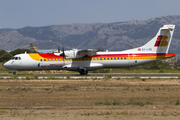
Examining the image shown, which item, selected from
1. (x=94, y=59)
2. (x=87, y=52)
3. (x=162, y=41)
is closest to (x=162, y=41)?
(x=162, y=41)

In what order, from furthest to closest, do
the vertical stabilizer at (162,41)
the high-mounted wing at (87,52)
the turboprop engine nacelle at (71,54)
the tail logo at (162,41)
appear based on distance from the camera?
the tail logo at (162,41), the vertical stabilizer at (162,41), the turboprop engine nacelle at (71,54), the high-mounted wing at (87,52)

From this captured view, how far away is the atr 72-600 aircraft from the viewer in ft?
109

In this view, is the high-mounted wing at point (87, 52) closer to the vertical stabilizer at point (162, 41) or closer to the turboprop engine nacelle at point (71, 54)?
the turboprop engine nacelle at point (71, 54)

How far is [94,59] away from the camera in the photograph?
33500 mm

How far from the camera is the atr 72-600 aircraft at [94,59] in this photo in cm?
3334

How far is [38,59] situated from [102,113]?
887 inches

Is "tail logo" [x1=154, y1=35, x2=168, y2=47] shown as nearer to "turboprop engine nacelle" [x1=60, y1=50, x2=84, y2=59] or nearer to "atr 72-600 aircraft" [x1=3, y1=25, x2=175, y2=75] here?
"atr 72-600 aircraft" [x1=3, y1=25, x2=175, y2=75]

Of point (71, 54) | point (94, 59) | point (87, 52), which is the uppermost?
point (87, 52)

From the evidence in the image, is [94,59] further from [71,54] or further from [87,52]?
[71,54]

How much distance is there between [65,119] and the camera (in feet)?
38.9

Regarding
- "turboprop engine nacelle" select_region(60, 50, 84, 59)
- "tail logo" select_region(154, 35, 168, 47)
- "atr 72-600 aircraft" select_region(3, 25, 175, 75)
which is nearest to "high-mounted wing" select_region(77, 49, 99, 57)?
"atr 72-600 aircraft" select_region(3, 25, 175, 75)

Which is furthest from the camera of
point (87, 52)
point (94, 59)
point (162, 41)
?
point (162, 41)

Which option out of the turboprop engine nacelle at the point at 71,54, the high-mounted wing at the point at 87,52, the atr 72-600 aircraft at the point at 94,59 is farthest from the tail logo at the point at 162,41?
the turboprop engine nacelle at the point at 71,54

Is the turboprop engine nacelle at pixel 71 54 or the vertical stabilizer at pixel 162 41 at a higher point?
the vertical stabilizer at pixel 162 41
